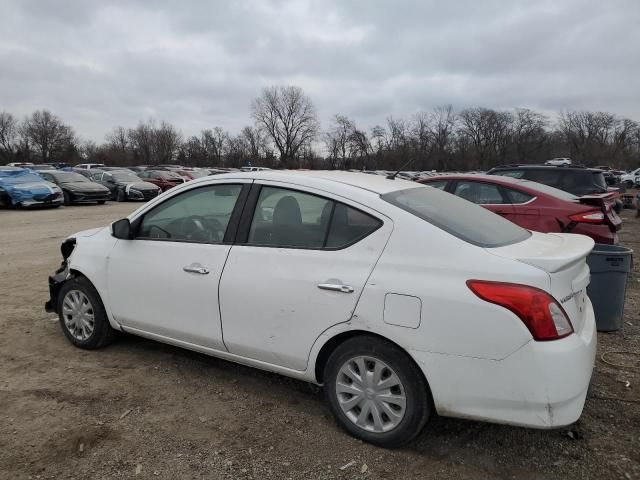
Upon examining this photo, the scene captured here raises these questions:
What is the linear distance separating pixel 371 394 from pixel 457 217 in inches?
47.0

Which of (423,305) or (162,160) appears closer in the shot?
(423,305)

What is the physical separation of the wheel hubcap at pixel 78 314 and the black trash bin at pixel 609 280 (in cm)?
450

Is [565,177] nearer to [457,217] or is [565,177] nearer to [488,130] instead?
[457,217]

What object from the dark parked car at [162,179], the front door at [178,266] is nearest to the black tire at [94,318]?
the front door at [178,266]

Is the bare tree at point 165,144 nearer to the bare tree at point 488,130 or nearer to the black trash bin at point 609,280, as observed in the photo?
the bare tree at point 488,130

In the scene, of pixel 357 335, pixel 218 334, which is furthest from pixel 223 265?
pixel 357 335

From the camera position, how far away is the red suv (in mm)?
6117

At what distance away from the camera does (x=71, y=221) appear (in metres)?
14.7

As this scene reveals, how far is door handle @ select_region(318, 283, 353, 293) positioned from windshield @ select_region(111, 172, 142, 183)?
2334 centimetres

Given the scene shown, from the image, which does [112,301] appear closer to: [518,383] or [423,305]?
[423,305]

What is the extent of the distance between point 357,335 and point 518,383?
882 millimetres

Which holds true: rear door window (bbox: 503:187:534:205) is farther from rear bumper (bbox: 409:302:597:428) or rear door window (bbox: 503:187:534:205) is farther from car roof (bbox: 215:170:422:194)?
rear bumper (bbox: 409:302:597:428)

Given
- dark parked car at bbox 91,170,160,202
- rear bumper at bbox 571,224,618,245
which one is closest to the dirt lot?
rear bumper at bbox 571,224,618,245

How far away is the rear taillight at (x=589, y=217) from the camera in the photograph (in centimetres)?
608
